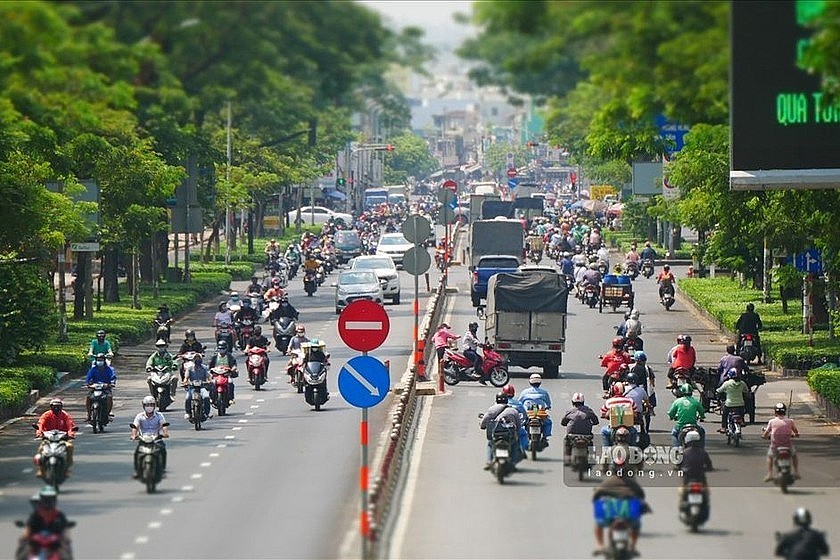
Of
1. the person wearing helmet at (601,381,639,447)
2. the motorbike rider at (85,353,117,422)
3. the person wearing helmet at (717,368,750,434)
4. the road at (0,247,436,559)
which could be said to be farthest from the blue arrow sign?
the motorbike rider at (85,353,117,422)

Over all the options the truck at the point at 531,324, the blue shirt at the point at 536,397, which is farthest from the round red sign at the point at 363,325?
the truck at the point at 531,324

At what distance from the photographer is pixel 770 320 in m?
60.1

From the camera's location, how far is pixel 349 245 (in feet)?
329

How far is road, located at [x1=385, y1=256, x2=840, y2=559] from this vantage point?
82.8ft

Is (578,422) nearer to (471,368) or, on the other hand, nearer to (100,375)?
(100,375)

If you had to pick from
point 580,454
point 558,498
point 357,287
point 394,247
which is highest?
point 394,247

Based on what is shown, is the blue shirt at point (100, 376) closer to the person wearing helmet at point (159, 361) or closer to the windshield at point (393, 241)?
the person wearing helmet at point (159, 361)

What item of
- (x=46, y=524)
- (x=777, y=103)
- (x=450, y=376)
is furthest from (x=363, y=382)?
(x=450, y=376)

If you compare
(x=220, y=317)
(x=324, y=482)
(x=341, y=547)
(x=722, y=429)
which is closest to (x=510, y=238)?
(x=220, y=317)

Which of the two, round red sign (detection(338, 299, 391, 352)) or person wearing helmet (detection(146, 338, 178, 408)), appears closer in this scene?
round red sign (detection(338, 299, 391, 352))

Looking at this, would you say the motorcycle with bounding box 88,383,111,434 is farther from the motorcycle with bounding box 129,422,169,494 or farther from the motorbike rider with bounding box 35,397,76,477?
the motorcycle with bounding box 129,422,169,494

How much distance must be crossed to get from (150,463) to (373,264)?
4274 cm

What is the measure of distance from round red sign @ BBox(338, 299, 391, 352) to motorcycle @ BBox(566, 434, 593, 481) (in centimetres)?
618

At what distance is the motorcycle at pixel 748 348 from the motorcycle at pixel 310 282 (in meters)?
30.1
